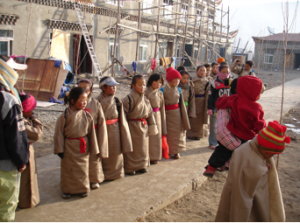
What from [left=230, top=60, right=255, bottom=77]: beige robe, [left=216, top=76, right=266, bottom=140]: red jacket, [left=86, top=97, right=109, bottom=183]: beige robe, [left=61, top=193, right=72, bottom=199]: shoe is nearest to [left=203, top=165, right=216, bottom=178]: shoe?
[left=216, top=76, right=266, bottom=140]: red jacket

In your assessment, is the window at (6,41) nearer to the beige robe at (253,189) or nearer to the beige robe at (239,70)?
the beige robe at (239,70)

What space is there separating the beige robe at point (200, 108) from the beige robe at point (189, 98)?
33 cm

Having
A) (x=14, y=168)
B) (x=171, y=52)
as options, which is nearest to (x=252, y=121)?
(x=14, y=168)

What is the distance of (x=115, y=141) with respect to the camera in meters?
3.54

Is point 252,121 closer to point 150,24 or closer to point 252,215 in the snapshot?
point 252,215

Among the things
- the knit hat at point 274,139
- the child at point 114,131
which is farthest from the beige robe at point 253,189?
the child at point 114,131

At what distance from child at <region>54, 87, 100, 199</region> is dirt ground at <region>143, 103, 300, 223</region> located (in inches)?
34.2

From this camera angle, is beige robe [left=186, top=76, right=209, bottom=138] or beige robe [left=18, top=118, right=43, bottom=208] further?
beige robe [left=186, top=76, right=209, bottom=138]

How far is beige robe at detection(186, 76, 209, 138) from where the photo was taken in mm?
5402

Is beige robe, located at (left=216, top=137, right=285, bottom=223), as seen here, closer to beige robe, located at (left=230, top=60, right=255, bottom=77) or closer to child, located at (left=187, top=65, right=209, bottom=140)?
child, located at (left=187, top=65, right=209, bottom=140)

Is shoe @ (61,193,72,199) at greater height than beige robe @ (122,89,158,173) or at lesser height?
lesser

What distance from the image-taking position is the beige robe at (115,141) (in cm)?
351

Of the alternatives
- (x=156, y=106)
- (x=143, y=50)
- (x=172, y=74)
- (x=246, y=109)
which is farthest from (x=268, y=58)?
(x=246, y=109)

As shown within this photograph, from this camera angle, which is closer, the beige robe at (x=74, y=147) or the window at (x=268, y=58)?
the beige robe at (x=74, y=147)
